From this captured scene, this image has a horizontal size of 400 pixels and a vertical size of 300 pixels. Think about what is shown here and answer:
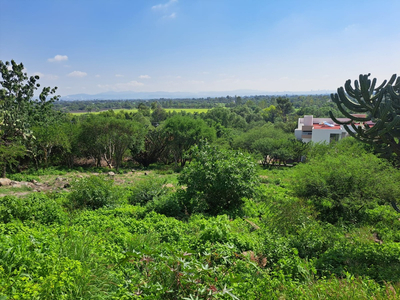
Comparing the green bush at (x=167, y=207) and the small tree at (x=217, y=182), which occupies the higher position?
the small tree at (x=217, y=182)

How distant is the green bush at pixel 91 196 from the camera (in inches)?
397

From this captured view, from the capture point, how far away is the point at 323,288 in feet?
13.0

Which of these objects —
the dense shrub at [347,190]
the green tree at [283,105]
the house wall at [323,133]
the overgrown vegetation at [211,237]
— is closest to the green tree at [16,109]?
the overgrown vegetation at [211,237]

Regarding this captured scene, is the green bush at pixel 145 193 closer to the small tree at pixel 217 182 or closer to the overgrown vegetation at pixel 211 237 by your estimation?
the overgrown vegetation at pixel 211 237

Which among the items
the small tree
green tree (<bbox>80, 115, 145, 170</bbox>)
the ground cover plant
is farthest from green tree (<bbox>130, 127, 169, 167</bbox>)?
the small tree

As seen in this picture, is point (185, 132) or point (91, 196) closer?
point (91, 196)

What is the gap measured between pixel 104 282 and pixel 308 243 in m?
5.22

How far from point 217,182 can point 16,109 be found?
1984 centimetres

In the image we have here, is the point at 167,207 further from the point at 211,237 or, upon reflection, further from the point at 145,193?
the point at 211,237

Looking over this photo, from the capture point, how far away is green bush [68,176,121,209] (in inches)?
397

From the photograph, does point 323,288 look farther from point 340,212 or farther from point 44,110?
point 44,110

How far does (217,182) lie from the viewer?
9969mm

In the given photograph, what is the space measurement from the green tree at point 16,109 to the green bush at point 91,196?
376 inches

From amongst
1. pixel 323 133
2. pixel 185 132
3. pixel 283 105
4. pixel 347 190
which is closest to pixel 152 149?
pixel 185 132
